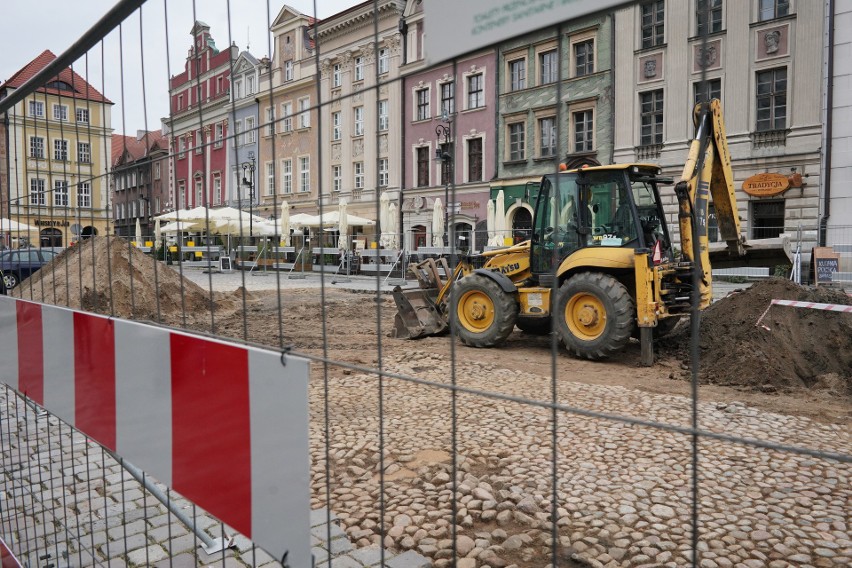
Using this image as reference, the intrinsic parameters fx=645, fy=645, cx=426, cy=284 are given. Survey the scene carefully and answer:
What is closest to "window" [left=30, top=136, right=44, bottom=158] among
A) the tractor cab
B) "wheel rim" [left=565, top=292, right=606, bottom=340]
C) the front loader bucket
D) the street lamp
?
the street lamp

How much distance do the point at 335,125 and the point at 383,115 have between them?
0.32 metres

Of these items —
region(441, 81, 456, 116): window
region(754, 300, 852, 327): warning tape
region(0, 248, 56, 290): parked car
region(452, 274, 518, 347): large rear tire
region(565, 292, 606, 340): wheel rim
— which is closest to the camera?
region(441, 81, 456, 116): window

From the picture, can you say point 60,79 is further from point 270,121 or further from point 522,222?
point 522,222

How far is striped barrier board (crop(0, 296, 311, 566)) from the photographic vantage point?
152cm

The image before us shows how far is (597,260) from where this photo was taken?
7477mm

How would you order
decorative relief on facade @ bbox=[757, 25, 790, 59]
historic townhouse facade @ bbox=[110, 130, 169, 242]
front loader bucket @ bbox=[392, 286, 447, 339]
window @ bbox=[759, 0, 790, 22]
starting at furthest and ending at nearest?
1. decorative relief on facade @ bbox=[757, 25, 790, 59]
2. window @ bbox=[759, 0, 790, 22]
3. front loader bucket @ bbox=[392, 286, 447, 339]
4. historic townhouse facade @ bbox=[110, 130, 169, 242]

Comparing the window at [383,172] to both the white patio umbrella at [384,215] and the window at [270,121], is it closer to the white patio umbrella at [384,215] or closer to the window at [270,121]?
the white patio umbrella at [384,215]

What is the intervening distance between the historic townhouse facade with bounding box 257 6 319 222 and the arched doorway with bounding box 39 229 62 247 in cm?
229

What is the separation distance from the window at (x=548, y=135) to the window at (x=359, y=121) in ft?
1.72

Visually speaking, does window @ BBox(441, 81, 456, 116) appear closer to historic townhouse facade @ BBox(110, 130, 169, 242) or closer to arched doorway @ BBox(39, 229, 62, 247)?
historic townhouse facade @ BBox(110, 130, 169, 242)

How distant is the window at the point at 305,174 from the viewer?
5.38ft

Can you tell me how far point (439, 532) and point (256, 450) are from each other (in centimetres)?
193

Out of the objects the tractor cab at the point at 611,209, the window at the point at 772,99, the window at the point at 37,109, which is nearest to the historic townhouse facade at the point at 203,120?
the window at the point at 37,109

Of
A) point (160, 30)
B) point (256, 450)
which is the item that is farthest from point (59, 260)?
point (256, 450)
